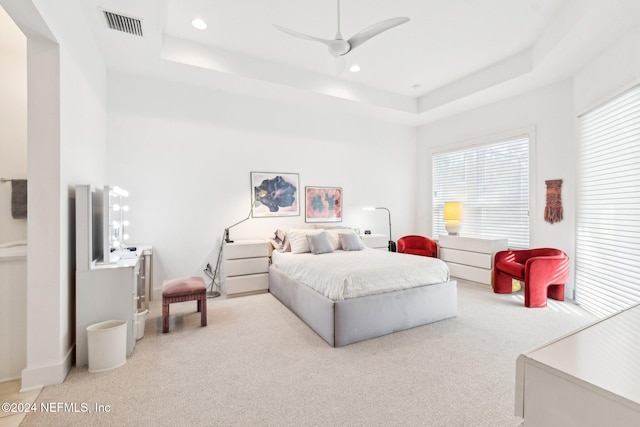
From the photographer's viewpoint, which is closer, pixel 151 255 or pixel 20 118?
pixel 20 118

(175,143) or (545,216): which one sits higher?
(175,143)

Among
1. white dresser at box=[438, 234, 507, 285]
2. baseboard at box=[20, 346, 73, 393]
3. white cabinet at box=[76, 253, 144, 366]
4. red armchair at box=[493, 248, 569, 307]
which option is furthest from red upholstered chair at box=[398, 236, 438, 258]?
baseboard at box=[20, 346, 73, 393]

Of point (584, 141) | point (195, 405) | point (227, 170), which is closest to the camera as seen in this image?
point (195, 405)

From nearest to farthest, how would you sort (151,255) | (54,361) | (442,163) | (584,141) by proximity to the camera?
(54,361) → (584,141) → (151,255) → (442,163)

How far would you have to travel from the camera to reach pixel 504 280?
4188mm

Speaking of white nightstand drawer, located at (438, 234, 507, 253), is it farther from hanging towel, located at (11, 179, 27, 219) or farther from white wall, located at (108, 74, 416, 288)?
hanging towel, located at (11, 179, 27, 219)

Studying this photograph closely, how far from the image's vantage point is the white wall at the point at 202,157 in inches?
154

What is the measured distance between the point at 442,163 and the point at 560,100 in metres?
2.12

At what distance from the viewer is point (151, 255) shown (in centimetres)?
392

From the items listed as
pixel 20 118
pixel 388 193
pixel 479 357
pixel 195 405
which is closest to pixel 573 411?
pixel 195 405

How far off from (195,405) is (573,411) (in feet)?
6.45

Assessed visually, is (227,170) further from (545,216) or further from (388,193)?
(545,216)

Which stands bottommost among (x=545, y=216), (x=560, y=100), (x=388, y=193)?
(x=545, y=216)

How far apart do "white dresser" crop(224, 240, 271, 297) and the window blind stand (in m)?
4.14
